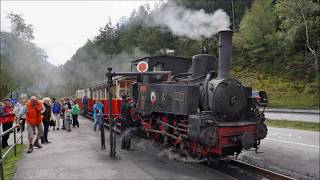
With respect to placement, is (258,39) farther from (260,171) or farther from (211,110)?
(260,171)

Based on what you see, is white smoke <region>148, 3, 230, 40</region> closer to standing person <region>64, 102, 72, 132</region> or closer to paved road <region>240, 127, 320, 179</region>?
paved road <region>240, 127, 320, 179</region>

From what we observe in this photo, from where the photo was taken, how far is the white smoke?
519 inches

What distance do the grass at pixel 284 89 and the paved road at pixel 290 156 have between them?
12022mm

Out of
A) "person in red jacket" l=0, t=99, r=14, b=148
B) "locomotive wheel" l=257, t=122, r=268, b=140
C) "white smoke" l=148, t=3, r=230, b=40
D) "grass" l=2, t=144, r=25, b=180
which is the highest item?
"white smoke" l=148, t=3, r=230, b=40

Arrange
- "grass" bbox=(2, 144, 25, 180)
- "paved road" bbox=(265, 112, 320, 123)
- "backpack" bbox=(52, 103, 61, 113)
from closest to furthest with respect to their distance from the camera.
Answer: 1. "grass" bbox=(2, 144, 25, 180)
2. "backpack" bbox=(52, 103, 61, 113)
3. "paved road" bbox=(265, 112, 320, 123)

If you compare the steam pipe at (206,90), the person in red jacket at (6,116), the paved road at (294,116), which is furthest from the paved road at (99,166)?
the paved road at (294,116)

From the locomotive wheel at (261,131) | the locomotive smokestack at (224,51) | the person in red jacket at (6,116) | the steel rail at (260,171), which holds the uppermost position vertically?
the locomotive smokestack at (224,51)

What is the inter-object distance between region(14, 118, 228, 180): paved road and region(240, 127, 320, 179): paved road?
184 centimetres

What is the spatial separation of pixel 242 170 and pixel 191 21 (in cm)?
772

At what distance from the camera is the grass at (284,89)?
26.3 metres

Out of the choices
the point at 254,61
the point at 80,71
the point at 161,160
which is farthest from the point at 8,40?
the point at 161,160

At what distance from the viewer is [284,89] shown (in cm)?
3088

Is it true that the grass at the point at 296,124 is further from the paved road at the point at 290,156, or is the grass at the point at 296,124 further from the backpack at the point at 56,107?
the backpack at the point at 56,107

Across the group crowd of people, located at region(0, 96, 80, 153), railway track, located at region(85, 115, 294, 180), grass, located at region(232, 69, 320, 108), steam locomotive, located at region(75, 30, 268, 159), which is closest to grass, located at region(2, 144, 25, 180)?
crowd of people, located at region(0, 96, 80, 153)
